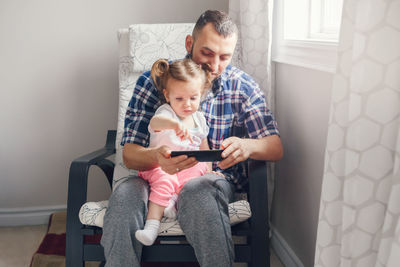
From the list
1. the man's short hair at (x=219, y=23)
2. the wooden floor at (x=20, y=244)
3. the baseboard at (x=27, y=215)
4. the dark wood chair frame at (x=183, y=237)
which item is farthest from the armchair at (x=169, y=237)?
the baseboard at (x=27, y=215)

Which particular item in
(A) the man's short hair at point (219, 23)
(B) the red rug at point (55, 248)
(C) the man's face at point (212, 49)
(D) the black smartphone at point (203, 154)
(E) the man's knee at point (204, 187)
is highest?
(A) the man's short hair at point (219, 23)

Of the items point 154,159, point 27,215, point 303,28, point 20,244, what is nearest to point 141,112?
point 154,159

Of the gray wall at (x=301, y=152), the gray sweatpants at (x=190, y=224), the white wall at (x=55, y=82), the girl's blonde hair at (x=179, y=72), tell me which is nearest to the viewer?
the gray sweatpants at (x=190, y=224)

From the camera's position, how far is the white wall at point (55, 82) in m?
2.15

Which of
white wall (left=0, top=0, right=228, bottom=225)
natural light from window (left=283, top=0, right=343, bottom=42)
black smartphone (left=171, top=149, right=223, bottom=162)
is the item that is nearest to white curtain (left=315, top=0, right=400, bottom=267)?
black smartphone (left=171, top=149, right=223, bottom=162)

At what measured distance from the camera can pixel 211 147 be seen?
5.30 feet

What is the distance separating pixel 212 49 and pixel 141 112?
37 centimetres

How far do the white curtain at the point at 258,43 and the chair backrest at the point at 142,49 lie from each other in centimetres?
26

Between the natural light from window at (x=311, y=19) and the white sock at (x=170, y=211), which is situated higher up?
the natural light from window at (x=311, y=19)

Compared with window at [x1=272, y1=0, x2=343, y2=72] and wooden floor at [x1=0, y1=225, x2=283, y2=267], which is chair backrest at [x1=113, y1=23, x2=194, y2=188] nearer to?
window at [x1=272, y1=0, x2=343, y2=72]

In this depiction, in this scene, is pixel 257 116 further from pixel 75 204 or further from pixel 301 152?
pixel 75 204

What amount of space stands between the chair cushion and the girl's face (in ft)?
1.17

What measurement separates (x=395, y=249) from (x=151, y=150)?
0.87 meters

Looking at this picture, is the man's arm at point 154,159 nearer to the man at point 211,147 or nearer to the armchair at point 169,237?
the man at point 211,147
